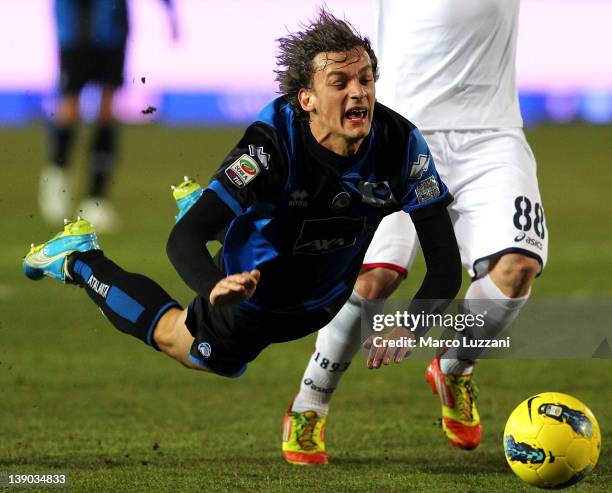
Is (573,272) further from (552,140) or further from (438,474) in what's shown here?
(552,140)

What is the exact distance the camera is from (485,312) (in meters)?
5.28

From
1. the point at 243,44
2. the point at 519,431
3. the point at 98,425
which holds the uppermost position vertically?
the point at 519,431

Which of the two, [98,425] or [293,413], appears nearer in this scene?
[293,413]

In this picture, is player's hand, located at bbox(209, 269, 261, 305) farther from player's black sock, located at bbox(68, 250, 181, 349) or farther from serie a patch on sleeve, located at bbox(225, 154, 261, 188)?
player's black sock, located at bbox(68, 250, 181, 349)

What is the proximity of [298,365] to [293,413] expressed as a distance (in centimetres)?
215

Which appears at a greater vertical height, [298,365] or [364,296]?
[364,296]

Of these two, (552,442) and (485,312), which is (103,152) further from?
(552,442)

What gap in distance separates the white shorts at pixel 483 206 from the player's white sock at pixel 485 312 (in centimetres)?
7

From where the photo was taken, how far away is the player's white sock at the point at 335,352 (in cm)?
524

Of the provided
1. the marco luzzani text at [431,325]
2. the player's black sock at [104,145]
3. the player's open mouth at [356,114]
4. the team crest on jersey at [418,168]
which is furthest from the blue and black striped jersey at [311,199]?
the player's black sock at [104,145]

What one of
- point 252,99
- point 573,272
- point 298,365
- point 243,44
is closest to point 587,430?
point 298,365

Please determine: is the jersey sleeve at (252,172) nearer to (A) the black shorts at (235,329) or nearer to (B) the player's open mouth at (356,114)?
(B) the player's open mouth at (356,114)

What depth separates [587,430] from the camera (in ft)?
14.6

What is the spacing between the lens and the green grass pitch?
467 cm
